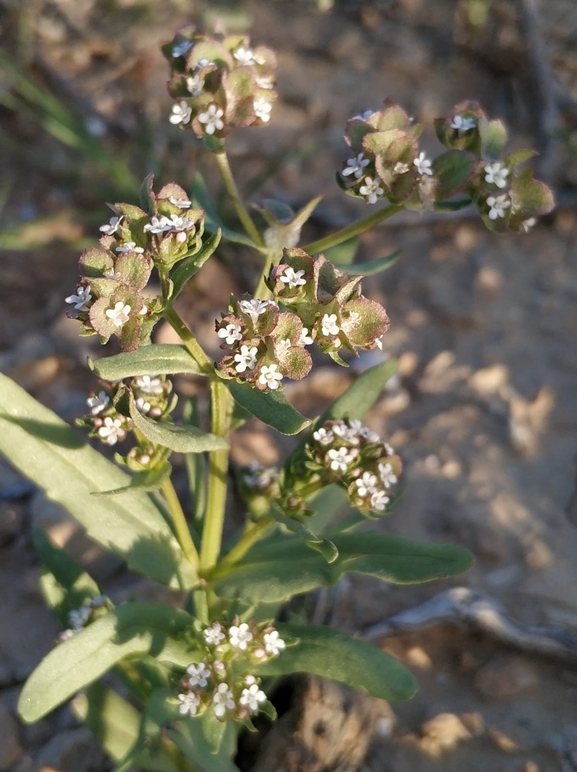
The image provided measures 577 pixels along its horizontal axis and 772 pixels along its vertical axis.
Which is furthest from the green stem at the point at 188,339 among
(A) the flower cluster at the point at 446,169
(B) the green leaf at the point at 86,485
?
(A) the flower cluster at the point at 446,169

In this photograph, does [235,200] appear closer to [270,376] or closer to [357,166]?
[357,166]

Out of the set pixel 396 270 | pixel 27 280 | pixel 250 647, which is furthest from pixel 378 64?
pixel 250 647

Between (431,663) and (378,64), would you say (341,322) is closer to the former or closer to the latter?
(431,663)

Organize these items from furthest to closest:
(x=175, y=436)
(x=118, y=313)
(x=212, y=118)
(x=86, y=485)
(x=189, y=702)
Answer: (x=86, y=485) → (x=212, y=118) → (x=189, y=702) → (x=175, y=436) → (x=118, y=313)

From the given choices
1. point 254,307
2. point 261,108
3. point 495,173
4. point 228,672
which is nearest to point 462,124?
point 495,173

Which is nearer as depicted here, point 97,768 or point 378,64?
point 97,768

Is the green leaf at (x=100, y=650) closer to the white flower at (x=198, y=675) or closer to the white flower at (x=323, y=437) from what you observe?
the white flower at (x=198, y=675)
